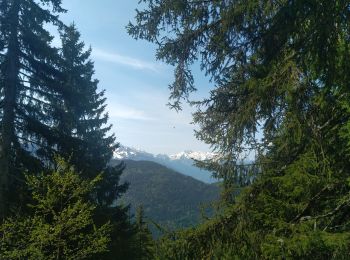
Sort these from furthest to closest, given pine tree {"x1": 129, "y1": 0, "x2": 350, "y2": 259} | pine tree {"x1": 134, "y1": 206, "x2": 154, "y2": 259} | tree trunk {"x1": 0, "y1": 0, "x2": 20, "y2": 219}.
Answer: tree trunk {"x1": 0, "y1": 0, "x2": 20, "y2": 219} < pine tree {"x1": 134, "y1": 206, "x2": 154, "y2": 259} < pine tree {"x1": 129, "y1": 0, "x2": 350, "y2": 259}

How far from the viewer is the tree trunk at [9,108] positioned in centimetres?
1254

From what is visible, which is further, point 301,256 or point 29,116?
point 29,116

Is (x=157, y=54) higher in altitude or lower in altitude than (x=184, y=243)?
higher

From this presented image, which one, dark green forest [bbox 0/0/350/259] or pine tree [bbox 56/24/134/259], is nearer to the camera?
dark green forest [bbox 0/0/350/259]

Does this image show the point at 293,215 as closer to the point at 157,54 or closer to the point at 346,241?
the point at 346,241

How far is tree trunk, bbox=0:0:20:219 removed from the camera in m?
12.5

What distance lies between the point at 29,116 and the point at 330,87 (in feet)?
39.2

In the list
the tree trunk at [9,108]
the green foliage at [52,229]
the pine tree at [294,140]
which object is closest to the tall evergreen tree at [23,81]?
the tree trunk at [9,108]

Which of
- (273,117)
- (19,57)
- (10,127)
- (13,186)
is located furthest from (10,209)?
(273,117)

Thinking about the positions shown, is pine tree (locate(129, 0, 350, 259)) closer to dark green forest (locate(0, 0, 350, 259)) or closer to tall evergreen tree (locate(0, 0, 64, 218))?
dark green forest (locate(0, 0, 350, 259))

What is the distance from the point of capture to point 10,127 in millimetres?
13359

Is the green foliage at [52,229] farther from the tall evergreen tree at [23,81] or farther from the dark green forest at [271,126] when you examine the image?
the tall evergreen tree at [23,81]

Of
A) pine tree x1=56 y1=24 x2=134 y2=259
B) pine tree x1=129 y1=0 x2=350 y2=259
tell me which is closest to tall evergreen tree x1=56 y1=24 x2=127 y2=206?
pine tree x1=56 y1=24 x2=134 y2=259

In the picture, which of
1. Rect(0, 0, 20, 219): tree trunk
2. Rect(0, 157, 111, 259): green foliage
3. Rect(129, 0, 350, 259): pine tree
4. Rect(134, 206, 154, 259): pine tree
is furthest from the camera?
Rect(0, 0, 20, 219): tree trunk
